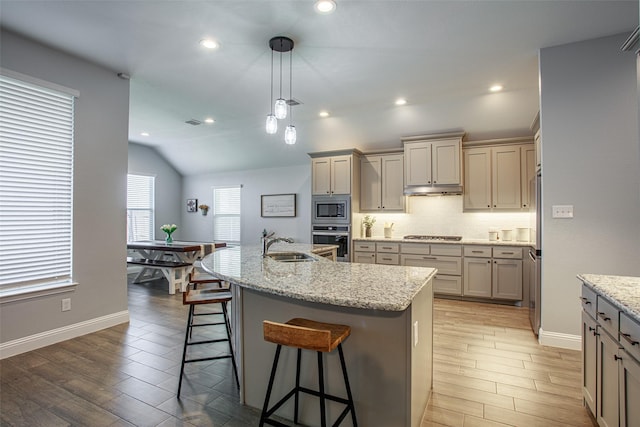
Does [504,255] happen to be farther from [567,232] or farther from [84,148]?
[84,148]

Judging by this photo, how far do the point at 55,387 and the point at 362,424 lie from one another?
2.23 m

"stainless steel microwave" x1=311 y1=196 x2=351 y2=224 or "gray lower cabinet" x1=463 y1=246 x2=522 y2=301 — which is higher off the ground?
"stainless steel microwave" x1=311 y1=196 x2=351 y2=224

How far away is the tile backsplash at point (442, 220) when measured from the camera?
5039 millimetres

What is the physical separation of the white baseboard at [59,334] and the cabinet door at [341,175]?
3543 mm

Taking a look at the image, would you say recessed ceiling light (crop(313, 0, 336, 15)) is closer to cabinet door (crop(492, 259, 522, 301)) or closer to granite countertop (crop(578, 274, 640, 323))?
granite countertop (crop(578, 274, 640, 323))

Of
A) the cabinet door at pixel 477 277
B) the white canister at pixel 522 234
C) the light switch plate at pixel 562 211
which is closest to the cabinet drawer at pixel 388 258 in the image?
the cabinet door at pixel 477 277

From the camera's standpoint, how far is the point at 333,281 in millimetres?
1876

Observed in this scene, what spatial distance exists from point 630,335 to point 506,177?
3.85 meters

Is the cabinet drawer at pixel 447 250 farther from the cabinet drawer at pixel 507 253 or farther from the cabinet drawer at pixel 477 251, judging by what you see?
the cabinet drawer at pixel 507 253

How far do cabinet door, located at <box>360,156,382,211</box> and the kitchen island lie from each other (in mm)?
3513

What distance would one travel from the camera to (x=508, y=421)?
196 centimetres

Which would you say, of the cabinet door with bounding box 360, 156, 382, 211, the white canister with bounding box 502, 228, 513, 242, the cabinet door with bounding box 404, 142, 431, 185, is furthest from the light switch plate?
the cabinet door with bounding box 360, 156, 382, 211

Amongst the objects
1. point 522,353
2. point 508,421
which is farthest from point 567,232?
point 508,421

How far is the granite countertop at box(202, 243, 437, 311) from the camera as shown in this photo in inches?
59.4
